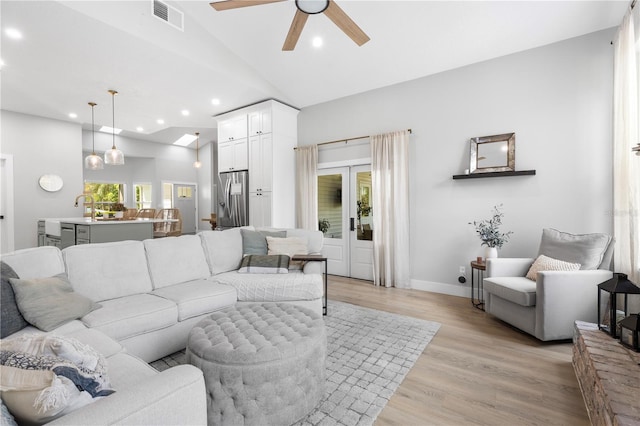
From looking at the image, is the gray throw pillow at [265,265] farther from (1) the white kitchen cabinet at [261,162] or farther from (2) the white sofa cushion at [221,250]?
(1) the white kitchen cabinet at [261,162]

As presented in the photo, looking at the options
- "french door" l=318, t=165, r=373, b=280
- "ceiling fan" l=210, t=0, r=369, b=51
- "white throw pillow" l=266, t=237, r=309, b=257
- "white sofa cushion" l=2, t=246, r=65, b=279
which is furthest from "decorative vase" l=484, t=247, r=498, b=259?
"white sofa cushion" l=2, t=246, r=65, b=279

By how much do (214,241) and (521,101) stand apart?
409 centimetres

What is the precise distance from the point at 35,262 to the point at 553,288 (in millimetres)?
4111

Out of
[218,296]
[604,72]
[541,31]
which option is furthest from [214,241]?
[604,72]

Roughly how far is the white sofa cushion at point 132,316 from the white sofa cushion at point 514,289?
3015 millimetres

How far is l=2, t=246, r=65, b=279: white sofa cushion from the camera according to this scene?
77.4 inches

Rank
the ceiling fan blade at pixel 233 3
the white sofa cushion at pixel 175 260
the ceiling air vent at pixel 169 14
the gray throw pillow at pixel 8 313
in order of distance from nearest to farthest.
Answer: the gray throw pillow at pixel 8 313
the ceiling fan blade at pixel 233 3
the white sofa cushion at pixel 175 260
the ceiling air vent at pixel 169 14

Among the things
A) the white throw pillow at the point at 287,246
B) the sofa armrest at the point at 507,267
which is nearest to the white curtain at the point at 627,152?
the sofa armrest at the point at 507,267

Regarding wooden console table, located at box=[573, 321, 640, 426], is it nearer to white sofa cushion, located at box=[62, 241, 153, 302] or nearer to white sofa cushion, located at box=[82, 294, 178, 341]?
white sofa cushion, located at box=[82, 294, 178, 341]

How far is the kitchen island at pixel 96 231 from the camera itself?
3.91 metres

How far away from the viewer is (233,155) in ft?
18.7

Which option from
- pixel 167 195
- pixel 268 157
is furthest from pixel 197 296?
pixel 167 195

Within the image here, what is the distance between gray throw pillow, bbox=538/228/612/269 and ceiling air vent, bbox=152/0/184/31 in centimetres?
518

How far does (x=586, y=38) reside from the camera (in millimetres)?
3236
